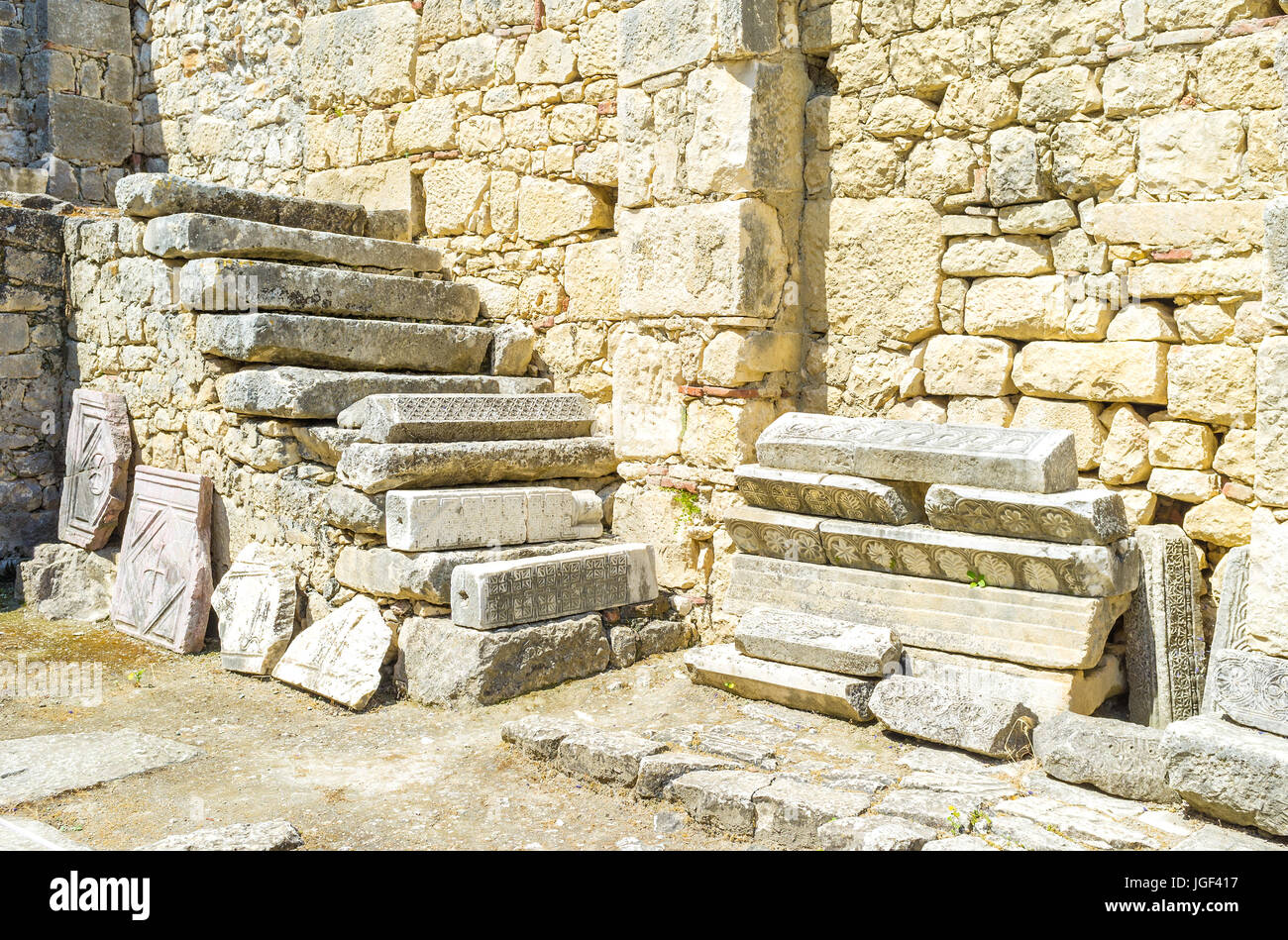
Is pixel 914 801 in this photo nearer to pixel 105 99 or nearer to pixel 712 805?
pixel 712 805

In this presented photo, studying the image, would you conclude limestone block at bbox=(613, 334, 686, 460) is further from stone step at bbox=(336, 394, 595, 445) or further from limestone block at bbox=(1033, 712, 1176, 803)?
limestone block at bbox=(1033, 712, 1176, 803)

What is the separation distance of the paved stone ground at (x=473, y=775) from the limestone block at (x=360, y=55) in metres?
4.34

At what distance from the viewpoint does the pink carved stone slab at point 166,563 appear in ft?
20.0

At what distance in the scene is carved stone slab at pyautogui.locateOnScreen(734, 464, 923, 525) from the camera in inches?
191

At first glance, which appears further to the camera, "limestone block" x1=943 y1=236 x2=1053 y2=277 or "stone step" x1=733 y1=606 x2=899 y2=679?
"limestone block" x1=943 y1=236 x2=1053 y2=277

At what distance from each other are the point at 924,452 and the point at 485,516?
218 cm

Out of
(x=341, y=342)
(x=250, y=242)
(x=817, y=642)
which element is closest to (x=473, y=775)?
(x=817, y=642)

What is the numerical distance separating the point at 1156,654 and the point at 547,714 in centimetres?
258

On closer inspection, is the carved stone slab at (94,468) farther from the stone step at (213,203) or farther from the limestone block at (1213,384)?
the limestone block at (1213,384)

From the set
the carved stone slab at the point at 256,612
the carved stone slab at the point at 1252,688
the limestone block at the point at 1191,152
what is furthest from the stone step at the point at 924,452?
the carved stone slab at the point at 256,612

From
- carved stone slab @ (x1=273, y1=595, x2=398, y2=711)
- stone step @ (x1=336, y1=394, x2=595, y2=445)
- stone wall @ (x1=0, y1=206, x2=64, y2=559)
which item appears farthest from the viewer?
stone wall @ (x1=0, y1=206, x2=64, y2=559)

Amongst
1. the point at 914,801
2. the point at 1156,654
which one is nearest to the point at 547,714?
the point at 914,801

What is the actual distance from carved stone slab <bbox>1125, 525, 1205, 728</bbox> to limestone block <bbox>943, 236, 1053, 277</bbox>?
4.50ft

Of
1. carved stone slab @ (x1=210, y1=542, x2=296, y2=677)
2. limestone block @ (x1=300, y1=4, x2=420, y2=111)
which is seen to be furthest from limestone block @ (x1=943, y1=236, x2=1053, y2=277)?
limestone block @ (x1=300, y1=4, x2=420, y2=111)
